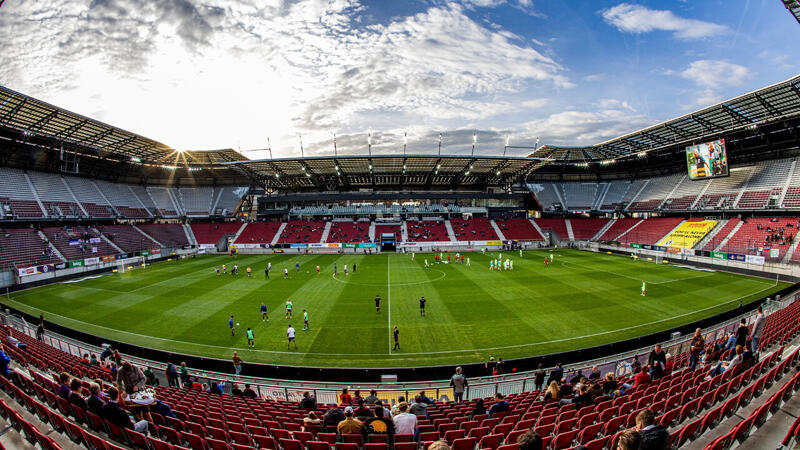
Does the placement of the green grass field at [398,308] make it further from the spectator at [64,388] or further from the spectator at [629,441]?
the spectator at [629,441]

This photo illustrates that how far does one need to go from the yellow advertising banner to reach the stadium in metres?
0.36

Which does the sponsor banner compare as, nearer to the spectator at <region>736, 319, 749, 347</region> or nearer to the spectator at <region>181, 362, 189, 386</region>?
the spectator at <region>736, 319, 749, 347</region>

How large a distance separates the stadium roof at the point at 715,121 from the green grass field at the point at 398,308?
1983cm

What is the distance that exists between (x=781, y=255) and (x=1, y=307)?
217 feet

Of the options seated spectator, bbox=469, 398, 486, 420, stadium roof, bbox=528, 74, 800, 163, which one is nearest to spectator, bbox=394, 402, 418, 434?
seated spectator, bbox=469, 398, 486, 420

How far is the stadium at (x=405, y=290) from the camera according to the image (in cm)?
646

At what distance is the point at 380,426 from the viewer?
5930 millimetres

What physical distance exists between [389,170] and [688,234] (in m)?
46.3

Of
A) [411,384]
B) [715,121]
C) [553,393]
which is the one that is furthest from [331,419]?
[715,121]

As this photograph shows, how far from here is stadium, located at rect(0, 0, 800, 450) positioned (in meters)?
→ 6.46

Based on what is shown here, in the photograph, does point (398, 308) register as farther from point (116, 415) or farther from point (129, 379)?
point (116, 415)

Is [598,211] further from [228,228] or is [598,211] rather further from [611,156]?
[228,228]

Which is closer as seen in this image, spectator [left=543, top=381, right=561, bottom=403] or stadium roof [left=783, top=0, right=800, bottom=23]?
spectator [left=543, top=381, right=561, bottom=403]

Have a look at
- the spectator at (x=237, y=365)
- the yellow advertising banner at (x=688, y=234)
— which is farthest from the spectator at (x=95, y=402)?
the yellow advertising banner at (x=688, y=234)
